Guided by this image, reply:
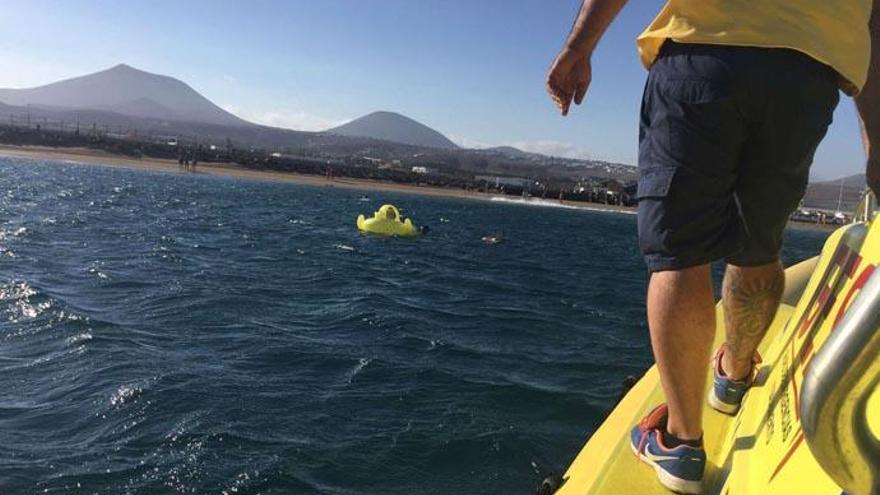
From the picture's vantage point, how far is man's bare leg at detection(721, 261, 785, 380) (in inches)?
102

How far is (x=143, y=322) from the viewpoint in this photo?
8617 mm

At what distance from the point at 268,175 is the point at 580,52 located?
361 feet

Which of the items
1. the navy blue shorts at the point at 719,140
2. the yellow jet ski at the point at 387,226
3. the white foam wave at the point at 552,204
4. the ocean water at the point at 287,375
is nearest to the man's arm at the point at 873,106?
the navy blue shorts at the point at 719,140

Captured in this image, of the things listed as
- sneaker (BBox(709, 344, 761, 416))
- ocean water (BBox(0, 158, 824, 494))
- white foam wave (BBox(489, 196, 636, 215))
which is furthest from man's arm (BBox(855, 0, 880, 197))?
white foam wave (BBox(489, 196, 636, 215))

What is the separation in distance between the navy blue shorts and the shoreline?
97.1 meters

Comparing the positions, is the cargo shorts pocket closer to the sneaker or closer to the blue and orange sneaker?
the blue and orange sneaker

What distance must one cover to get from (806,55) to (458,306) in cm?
972

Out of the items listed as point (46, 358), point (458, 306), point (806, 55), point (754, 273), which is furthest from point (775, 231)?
point (458, 306)

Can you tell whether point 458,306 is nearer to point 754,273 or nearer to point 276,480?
point 276,480

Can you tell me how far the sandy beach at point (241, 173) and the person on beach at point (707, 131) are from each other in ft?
319

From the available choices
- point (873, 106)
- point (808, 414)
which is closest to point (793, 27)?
point (873, 106)

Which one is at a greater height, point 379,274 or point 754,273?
point 754,273

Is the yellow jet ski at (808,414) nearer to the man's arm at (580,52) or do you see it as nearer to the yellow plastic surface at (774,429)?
the yellow plastic surface at (774,429)

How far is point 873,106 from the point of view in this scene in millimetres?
2680
